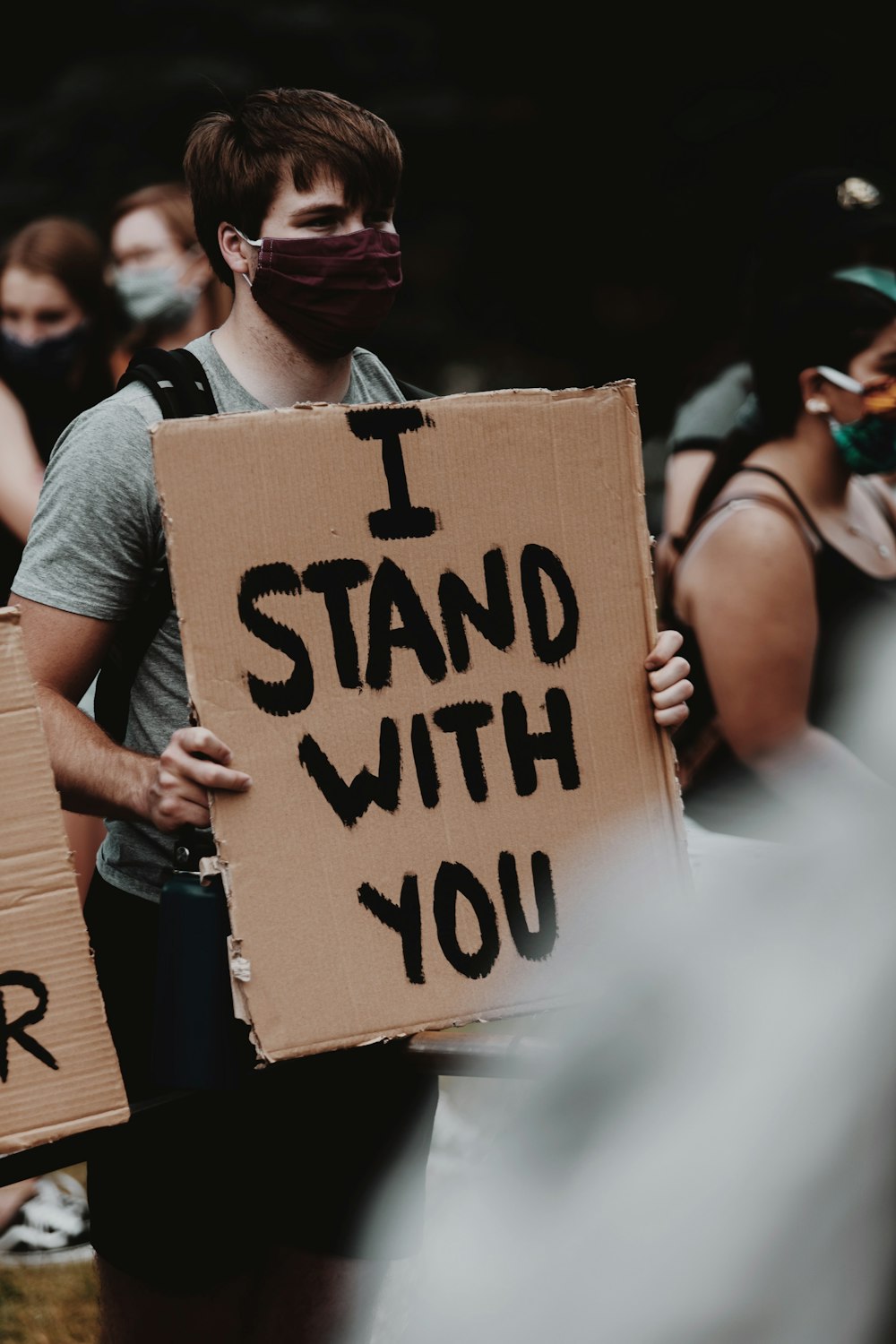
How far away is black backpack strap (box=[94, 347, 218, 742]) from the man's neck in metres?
0.07

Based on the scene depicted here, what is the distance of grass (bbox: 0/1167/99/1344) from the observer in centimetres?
326

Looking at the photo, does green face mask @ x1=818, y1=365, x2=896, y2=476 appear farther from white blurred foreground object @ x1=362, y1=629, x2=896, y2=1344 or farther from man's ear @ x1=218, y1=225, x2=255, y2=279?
white blurred foreground object @ x1=362, y1=629, x2=896, y2=1344

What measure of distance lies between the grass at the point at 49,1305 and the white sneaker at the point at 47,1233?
0.08 feet

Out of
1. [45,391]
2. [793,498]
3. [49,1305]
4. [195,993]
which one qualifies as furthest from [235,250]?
[49,1305]

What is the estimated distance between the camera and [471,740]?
1852 millimetres

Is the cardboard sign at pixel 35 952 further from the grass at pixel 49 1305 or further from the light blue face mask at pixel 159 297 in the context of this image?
the light blue face mask at pixel 159 297

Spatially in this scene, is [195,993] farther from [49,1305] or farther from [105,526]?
[49,1305]

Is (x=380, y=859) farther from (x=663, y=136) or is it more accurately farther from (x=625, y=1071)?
(x=663, y=136)

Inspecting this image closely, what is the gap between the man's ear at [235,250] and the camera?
2.10m

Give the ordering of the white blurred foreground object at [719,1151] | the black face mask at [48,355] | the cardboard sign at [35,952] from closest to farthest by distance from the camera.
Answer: the white blurred foreground object at [719,1151], the cardboard sign at [35,952], the black face mask at [48,355]

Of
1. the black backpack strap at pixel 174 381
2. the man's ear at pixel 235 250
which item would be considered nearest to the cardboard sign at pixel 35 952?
the black backpack strap at pixel 174 381

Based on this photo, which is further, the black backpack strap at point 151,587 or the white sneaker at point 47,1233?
the white sneaker at point 47,1233

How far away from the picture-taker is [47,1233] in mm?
3533

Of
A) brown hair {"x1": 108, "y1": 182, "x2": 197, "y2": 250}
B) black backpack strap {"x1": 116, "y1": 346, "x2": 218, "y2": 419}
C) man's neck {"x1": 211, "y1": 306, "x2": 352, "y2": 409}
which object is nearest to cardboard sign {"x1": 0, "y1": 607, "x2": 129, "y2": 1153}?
black backpack strap {"x1": 116, "y1": 346, "x2": 218, "y2": 419}
